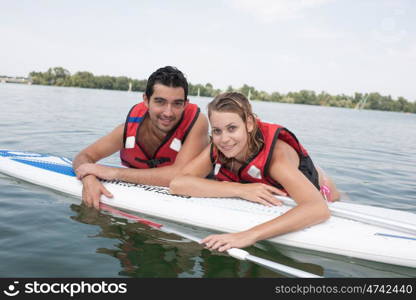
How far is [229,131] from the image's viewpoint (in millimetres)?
3023

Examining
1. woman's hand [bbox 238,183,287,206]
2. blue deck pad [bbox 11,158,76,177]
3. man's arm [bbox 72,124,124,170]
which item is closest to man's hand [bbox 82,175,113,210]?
man's arm [bbox 72,124,124,170]

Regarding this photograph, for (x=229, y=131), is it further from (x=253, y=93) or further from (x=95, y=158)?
(x=253, y=93)

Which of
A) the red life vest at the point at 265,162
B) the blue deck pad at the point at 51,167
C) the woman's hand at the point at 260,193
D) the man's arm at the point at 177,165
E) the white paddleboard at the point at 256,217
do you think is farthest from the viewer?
the blue deck pad at the point at 51,167

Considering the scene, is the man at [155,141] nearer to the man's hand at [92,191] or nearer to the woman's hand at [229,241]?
the man's hand at [92,191]

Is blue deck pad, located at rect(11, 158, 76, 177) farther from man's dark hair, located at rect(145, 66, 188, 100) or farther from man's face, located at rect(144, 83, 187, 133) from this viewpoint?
man's dark hair, located at rect(145, 66, 188, 100)

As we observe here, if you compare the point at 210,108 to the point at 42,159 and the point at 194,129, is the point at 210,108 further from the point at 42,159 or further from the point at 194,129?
the point at 42,159

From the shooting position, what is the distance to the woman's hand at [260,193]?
3299mm

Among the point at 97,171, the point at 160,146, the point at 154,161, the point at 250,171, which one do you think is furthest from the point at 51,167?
the point at 250,171

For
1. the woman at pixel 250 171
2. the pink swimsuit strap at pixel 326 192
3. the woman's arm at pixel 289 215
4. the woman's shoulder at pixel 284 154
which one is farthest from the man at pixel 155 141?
the pink swimsuit strap at pixel 326 192

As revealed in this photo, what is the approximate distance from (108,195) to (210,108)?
1.64 m

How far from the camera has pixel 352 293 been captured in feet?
8.34

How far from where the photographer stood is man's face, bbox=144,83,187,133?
138 inches

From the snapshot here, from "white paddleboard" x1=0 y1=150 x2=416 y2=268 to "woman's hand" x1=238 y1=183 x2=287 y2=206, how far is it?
12 centimetres

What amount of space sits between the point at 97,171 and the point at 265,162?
1.86m
